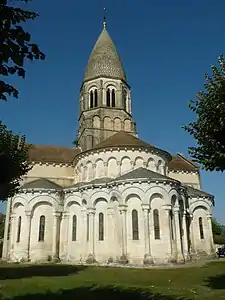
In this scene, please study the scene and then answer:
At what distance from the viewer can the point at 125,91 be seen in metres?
47.6

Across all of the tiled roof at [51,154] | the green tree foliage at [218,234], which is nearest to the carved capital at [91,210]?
the tiled roof at [51,154]

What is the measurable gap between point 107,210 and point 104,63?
26.2 m

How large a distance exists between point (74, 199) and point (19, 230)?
21.6 ft

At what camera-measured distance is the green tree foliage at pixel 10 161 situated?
1830 centimetres

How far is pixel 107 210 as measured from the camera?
2936cm

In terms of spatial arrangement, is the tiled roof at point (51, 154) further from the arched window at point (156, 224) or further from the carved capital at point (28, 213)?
the arched window at point (156, 224)

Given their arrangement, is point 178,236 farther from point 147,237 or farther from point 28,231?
point 28,231

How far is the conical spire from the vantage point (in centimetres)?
4666

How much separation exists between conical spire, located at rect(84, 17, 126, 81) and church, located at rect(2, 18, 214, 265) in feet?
25.4

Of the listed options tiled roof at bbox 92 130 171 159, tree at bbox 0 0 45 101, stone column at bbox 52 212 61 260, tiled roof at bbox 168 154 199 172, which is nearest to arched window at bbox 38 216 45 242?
stone column at bbox 52 212 61 260

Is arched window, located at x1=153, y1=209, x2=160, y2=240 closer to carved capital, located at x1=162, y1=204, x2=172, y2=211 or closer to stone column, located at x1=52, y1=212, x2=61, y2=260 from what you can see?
carved capital, located at x1=162, y1=204, x2=172, y2=211

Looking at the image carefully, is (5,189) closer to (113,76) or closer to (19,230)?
(19,230)

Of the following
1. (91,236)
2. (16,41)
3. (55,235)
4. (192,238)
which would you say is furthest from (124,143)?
(16,41)

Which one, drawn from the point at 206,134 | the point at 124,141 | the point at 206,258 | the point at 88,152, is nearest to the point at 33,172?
the point at 88,152
